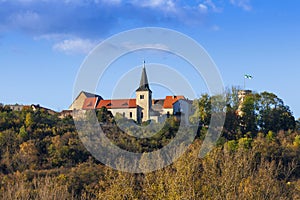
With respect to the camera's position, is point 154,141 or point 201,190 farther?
point 154,141

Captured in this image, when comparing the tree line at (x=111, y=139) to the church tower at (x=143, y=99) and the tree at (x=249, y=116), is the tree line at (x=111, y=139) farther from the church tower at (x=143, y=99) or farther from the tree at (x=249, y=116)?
the church tower at (x=143, y=99)

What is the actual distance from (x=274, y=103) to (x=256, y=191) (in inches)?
1445

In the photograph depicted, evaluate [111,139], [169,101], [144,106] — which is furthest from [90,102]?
[111,139]

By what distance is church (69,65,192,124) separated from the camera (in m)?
54.5

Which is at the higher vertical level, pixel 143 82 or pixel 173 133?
pixel 143 82

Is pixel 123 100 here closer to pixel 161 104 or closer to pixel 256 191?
pixel 161 104

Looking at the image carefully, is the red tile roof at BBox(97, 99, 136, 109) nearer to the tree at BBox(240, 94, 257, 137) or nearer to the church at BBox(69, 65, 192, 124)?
the church at BBox(69, 65, 192, 124)

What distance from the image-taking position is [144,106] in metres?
56.0

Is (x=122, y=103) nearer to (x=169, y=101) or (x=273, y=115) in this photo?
(x=169, y=101)

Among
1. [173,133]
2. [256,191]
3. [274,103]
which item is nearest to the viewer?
[256,191]

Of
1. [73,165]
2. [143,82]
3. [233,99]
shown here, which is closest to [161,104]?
[143,82]

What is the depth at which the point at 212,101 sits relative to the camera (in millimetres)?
47750

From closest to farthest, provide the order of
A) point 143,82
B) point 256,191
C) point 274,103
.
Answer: point 256,191, point 274,103, point 143,82

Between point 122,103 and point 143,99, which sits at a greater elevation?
point 143,99
